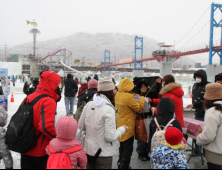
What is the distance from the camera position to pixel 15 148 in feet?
6.01

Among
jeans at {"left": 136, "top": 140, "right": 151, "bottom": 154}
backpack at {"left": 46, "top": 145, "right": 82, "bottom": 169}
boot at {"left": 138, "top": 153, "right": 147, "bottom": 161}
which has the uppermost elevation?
backpack at {"left": 46, "top": 145, "right": 82, "bottom": 169}

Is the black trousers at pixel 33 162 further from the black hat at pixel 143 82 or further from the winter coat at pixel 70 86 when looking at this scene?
the winter coat at pixel 70 86

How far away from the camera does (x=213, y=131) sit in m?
1.99

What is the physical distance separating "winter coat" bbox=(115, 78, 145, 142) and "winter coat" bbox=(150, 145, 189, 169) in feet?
3.05

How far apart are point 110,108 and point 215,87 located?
1382 mm

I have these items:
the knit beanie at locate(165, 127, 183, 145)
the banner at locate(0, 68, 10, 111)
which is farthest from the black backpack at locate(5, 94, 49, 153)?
the banner at locate(0, 68, 10, 111)

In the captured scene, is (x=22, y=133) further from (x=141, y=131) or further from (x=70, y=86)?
(x=70, y=86)

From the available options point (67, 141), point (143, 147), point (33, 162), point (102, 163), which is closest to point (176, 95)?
point (143, 147)

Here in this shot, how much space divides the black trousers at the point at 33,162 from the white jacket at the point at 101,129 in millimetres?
469

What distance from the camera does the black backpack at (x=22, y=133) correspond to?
181 cm

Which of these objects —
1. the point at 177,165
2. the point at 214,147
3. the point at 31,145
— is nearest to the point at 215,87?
the point at 214,147

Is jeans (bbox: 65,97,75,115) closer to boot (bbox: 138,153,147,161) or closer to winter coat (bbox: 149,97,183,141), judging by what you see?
boot (bbox: 138,153,147,161)

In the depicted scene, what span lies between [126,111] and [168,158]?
1.09 meters

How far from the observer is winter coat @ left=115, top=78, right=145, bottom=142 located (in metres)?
2.64
